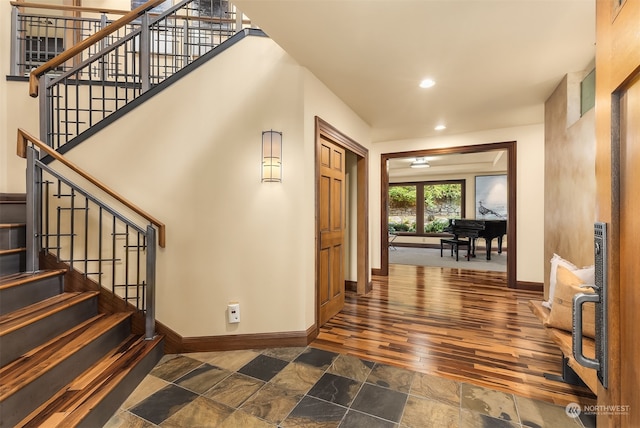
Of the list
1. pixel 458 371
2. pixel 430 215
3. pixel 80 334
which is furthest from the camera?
pixel 430 215

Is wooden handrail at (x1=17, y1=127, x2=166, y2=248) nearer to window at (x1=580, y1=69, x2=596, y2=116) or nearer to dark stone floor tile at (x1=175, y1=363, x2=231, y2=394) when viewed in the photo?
dark stone floor tile at (x1=175, y1=363, x2=231, y2=394)

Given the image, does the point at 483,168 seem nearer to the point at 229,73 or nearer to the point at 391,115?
the point at 391,115

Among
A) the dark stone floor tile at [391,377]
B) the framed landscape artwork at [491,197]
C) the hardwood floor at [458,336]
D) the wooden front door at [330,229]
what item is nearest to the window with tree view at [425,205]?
the framed landscape artwork at [491,197]

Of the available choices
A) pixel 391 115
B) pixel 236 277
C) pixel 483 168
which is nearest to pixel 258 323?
pixel 236 277

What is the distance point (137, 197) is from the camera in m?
2.47

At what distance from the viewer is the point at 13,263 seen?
2.23 m

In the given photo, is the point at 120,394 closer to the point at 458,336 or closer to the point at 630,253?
the point at 630,253

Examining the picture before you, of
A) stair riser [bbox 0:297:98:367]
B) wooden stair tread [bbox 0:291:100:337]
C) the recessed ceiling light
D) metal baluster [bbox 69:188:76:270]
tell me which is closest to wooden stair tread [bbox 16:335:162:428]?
stair riser [bbox 0:297:98:367]

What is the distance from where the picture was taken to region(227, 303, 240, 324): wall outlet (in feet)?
8.14

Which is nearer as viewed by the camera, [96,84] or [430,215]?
[96,84]

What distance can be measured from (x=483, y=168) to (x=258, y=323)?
27.6 feet

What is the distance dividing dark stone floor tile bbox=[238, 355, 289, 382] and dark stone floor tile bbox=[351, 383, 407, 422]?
67cm

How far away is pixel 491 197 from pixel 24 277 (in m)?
10.3

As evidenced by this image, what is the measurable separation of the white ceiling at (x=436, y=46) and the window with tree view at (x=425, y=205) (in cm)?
653
